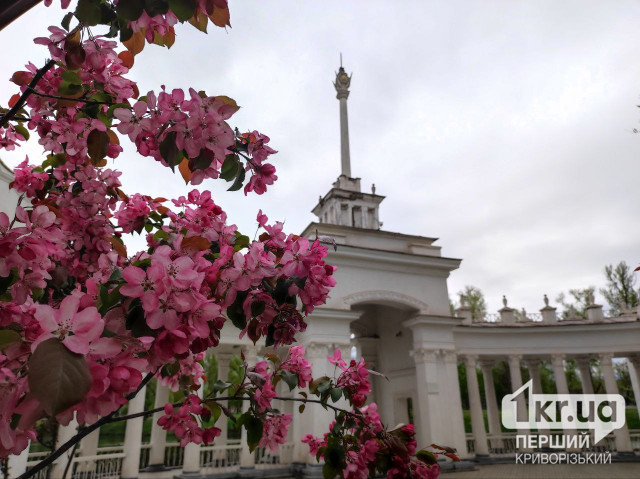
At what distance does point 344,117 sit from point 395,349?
510 inches

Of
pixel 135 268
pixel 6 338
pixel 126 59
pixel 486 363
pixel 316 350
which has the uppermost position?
pixel 126 59

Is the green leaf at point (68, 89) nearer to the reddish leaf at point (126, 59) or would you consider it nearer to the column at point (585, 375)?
the reddish leaf at point (126, 59)

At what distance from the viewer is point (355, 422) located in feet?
8.84

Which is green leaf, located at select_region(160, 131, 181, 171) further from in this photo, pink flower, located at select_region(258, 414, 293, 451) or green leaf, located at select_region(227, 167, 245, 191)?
pink flower, located at select_region(258, 414, 293, 451)

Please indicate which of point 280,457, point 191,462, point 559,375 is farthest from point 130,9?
point 559,375

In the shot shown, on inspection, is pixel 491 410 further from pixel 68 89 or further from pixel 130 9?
pixel 130 9

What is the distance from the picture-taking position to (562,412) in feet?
54.2

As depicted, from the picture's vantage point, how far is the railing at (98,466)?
10648mm

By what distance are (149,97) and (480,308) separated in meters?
35.9

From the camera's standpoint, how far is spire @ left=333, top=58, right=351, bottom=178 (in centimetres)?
2041

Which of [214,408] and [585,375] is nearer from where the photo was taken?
[214,408]

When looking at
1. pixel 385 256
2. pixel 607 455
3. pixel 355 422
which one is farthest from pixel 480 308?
pixel 355 422

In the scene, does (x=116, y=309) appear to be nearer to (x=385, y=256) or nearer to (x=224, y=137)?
(x=224, y=137)

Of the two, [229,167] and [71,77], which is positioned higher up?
[71,77]
